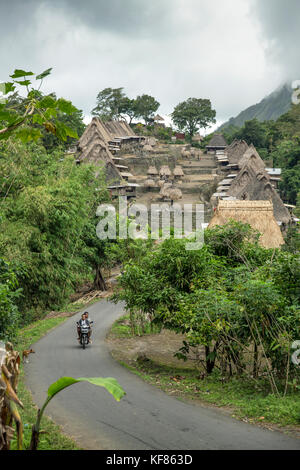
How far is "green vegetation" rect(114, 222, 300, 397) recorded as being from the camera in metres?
7.52

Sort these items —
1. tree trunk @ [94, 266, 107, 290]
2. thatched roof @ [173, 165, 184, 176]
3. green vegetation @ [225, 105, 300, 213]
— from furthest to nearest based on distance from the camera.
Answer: thatched roof @ [173, 165, 184, 176], green vegetation @ [225, 105, 300, 213], tree trunk @ [94, 266, 107, 290]

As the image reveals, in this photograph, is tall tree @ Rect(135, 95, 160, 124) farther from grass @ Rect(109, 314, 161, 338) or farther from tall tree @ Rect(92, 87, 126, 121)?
grass @ Rect(109, 314, 161, 338)

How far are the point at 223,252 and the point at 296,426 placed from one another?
542 centimetres

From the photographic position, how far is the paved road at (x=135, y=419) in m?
5.82

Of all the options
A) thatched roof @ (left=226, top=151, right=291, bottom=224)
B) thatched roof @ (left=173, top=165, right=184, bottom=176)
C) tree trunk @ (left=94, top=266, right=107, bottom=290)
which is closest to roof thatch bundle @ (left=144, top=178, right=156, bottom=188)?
thatched roof @ (left=173, top=165, right=184, bottom=176)

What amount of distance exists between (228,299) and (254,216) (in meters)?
11.8

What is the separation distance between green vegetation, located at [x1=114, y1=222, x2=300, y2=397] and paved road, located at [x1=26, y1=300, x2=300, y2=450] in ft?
4.17

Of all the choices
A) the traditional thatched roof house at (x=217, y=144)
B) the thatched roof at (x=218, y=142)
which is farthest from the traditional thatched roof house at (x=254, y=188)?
the thatched roof at (x=218, y=142)

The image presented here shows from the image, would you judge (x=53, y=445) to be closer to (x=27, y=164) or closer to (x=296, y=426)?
(x=296, y=426)

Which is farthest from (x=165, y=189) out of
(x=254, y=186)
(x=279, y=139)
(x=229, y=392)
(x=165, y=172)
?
(x=229, y=392)

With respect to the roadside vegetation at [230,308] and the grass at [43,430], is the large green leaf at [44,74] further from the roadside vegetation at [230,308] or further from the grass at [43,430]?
the roadside vegetation at [230,308]

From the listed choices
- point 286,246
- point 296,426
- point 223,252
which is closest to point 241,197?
point 286,246

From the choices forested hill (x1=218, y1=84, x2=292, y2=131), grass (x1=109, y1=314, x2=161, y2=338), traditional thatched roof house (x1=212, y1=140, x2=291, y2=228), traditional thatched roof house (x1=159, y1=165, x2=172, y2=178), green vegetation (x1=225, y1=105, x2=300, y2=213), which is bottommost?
grass (x1=109, y1=314, x2=161, y2=338)

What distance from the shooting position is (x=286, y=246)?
56.4ft
